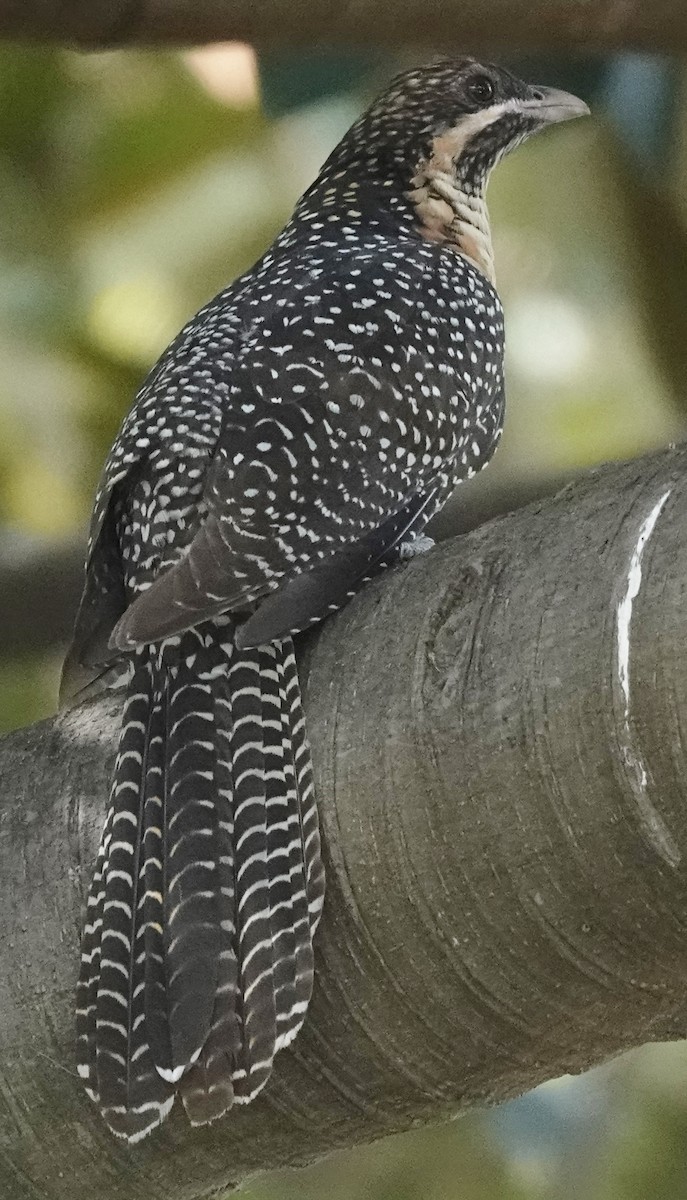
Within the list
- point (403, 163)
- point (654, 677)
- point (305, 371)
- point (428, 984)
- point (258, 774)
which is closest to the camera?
point (654, 677)

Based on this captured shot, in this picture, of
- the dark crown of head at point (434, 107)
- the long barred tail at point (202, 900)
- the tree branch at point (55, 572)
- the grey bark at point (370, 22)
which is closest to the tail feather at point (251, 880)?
the long barred tail at point (202, 900)

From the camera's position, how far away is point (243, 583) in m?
2.08

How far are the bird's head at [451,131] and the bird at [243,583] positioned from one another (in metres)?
0.10

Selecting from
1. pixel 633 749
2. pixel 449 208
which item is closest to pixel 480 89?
pixel 449 208

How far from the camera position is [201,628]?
2139mm

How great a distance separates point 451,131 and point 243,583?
1.56 m

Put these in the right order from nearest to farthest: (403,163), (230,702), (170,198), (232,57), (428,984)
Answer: (428,984), (230,702), (403,163), (232,57), (170,198)

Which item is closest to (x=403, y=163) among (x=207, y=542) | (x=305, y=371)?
(x=305, y=371)

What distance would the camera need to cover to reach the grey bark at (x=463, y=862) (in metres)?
1.60

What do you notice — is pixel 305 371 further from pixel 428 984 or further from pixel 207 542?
pixel 428 984

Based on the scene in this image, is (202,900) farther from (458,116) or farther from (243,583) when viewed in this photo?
(458,116)

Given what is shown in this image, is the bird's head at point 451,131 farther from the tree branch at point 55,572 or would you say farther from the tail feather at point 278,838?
the tail feather at point 278,838

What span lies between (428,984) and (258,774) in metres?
0.33

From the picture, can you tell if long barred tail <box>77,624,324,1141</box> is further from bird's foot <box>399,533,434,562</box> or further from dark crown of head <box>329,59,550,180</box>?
dark crown of head <box>329,59,550,180</box>
